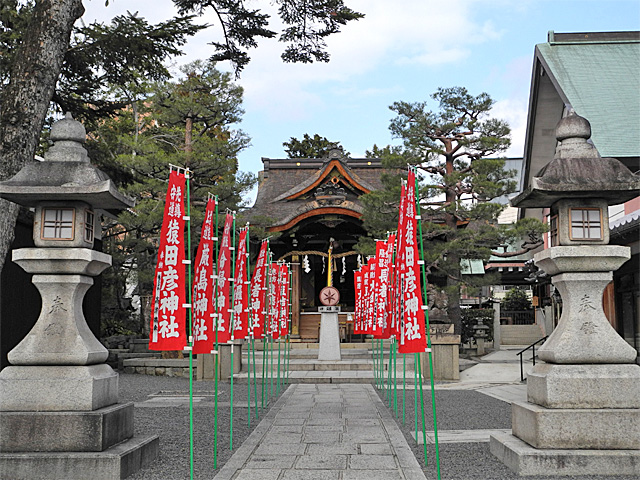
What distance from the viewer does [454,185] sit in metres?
16.2

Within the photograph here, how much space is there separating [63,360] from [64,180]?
176cm

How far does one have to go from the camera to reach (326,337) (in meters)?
16.5

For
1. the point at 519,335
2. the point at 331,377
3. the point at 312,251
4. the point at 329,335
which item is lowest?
the point at 331,377

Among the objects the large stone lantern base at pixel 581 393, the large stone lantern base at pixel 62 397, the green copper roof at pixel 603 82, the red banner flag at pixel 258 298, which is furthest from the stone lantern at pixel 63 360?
the green copper roof at pixel 603 82

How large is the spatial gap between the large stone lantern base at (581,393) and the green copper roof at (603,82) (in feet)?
28.8

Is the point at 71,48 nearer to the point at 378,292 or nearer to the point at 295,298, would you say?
the point at 378,292

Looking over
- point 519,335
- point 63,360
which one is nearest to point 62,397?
point 63,360

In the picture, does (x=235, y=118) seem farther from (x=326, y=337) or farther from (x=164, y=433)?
(x=164, y=433)

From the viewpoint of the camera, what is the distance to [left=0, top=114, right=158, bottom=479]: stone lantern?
5113 mm

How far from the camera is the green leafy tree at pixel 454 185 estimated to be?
1548 cm

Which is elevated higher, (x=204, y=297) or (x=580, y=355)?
(x=204, y=297)

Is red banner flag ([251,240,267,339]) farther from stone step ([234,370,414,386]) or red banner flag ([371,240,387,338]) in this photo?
stone step ([234,370,414,386])

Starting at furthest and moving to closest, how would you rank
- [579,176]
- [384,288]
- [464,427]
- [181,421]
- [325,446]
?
[384,288], [181,421], [464,427], [325,446], [579,176]

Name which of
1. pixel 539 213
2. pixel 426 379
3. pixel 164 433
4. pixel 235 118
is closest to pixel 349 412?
pixel 164 433
